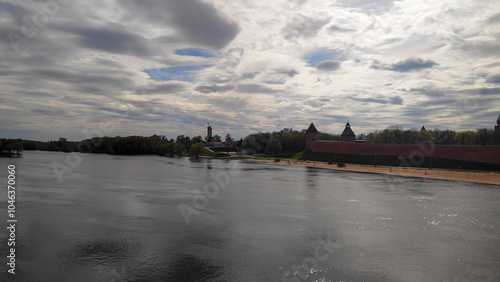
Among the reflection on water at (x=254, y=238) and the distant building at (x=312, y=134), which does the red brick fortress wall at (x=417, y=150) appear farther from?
the reflection on water at (x=254, y=238)

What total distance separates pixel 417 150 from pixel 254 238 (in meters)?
47.8

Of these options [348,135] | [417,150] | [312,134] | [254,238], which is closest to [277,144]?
[312,134]

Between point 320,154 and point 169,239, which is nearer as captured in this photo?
point 169,239

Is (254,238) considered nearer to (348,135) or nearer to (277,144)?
(348,135)

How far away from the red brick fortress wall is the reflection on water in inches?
1074

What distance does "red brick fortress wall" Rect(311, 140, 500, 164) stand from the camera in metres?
44.8

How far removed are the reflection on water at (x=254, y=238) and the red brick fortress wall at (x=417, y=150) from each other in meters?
27.3

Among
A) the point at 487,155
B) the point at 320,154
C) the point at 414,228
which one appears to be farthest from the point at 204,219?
the point at 320,154

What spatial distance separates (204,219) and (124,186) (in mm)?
14397

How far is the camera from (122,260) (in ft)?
35.0

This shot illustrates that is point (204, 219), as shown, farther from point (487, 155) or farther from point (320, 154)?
point (320, 154)

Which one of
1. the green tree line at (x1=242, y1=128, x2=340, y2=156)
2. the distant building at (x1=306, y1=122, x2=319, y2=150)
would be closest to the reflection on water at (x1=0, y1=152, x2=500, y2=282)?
the distant building at (x1=306, y1=122, x2=319, y2=150)

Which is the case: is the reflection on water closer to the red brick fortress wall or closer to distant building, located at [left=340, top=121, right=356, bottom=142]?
the red brick fortress wall

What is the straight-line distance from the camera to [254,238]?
13.4 meters
